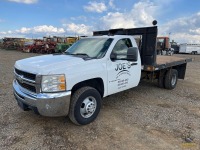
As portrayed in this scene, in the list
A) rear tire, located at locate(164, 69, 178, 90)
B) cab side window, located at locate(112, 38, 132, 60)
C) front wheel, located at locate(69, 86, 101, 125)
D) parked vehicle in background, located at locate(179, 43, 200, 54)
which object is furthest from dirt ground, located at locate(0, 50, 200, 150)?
parked vehicle in background, located at locate(179, 43, 200, 54)

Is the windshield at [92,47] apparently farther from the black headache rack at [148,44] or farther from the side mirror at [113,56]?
the black headache rack at [148,44]

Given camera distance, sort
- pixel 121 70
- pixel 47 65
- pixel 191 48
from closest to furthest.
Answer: pixel 47 65, pixel 121 70, pixel 191 48

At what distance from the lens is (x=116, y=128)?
4176 millimetres

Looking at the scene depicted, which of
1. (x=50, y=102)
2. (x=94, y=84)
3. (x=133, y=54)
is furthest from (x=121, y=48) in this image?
(x=50, y=102)

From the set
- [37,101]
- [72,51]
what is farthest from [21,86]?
[72,51]

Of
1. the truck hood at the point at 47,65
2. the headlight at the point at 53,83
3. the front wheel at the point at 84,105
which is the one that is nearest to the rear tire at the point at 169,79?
the front wheel at the point at 84,105

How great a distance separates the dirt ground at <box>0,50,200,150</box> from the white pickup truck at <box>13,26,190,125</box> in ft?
1.43

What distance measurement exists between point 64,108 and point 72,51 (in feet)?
6.18

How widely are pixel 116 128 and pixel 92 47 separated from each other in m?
1.95

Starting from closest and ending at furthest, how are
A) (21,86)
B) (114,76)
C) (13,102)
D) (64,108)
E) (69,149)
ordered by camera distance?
1. (69,149)
2. (64,108)
3. (21,86)
4. (114,76)
5. (13,102)

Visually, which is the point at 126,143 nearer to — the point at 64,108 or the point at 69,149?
the point at 69,149

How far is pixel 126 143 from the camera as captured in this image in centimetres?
361

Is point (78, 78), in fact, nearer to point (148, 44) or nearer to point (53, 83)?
point (53, 83)

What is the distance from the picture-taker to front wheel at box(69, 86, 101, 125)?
3942mm
